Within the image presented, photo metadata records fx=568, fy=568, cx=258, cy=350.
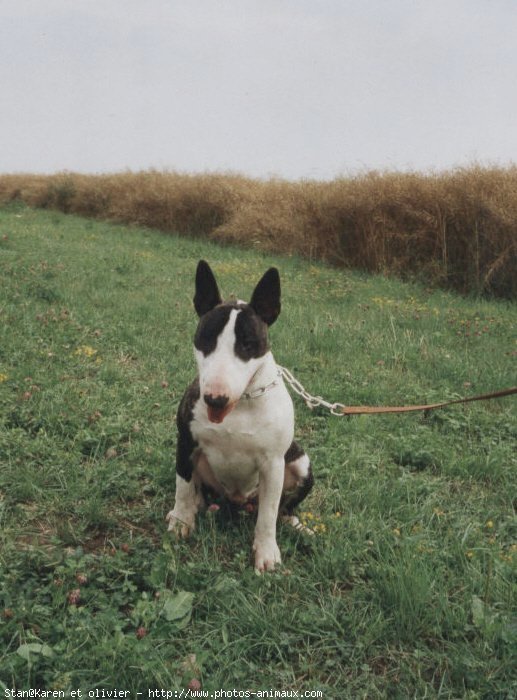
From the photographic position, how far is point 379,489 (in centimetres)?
314

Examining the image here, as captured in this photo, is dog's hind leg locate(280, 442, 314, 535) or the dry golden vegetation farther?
the dry golden vegetation

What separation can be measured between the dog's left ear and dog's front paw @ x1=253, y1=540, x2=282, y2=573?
99 centimetres

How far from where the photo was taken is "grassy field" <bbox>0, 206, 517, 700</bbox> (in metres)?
1.96

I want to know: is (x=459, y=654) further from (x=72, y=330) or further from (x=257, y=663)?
(x=72, y=330)

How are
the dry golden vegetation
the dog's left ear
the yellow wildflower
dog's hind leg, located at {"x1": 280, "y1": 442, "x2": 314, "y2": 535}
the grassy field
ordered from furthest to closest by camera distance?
the dry golden vegetation, the yellow wildflower, dog's hind leg, located at {"x1": 280, "y1": 442, "x2": 314, "y2": 535}, the dog's left ear, the grassy field

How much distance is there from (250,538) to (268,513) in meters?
0.25

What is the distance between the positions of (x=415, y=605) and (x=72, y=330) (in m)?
4.32

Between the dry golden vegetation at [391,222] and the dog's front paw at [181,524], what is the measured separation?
8399mm

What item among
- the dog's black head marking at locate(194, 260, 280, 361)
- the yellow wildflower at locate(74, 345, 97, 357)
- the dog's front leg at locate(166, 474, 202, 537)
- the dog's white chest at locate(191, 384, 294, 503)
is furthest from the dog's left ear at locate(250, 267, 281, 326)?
the yellow wildflower at locate(74, 345, 97, 357)

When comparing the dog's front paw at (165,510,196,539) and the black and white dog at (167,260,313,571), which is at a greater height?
the black and white dog at (167,260,313,571)

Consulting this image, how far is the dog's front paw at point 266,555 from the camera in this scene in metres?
2.47

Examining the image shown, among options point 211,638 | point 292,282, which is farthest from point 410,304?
point 211,638

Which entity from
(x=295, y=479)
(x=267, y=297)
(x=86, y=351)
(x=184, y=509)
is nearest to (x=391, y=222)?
(x=86, y=351)

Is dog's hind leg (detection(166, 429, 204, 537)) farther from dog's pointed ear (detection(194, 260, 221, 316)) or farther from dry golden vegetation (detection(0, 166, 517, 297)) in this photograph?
dry golden vegetation (detection(0, 166, 517, 297))
